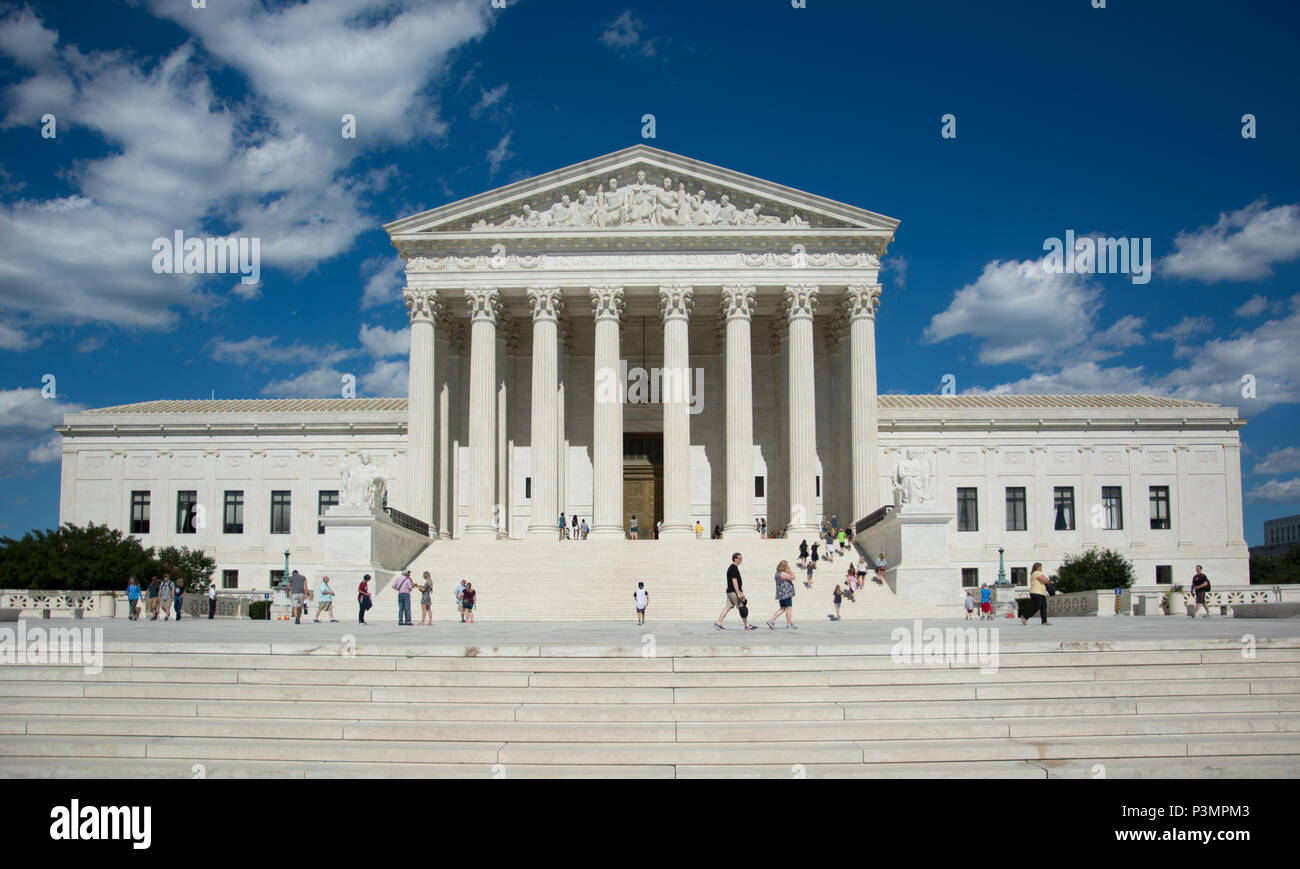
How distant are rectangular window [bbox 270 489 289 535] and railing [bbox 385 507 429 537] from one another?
14.2 meters

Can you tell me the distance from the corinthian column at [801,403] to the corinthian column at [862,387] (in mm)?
1807

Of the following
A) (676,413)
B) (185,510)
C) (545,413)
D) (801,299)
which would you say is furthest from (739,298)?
(185,510)

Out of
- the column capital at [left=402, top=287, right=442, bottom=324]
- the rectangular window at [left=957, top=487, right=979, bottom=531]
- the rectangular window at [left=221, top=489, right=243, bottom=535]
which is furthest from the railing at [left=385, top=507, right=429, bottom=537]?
the rectangular window at [left=957, top=487, right=979, bottom=531]

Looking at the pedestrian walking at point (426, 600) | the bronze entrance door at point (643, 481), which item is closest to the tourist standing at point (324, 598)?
the pedestrian walking at point (426, 600)

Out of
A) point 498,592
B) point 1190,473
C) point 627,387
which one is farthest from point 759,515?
point 1190,473

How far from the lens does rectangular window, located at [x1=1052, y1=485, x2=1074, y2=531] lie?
54.1 meters

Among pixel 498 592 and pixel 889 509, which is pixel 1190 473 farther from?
pixel 498 592

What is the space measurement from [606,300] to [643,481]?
35.5 feet

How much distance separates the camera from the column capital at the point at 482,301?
151 feet

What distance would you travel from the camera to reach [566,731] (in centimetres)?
1325

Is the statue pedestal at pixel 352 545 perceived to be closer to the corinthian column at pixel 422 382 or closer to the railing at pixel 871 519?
the corinthian column at pixel 422 382

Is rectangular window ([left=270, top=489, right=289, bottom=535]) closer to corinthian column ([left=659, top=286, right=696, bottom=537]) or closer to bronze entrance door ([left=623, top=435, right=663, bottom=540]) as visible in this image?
bronze entrance door ([left=623, top=435, right=663, bottom=540])

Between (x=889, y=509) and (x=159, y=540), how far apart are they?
A: 126 ft
